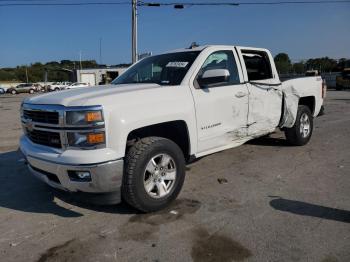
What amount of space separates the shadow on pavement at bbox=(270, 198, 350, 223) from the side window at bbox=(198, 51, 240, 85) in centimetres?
185

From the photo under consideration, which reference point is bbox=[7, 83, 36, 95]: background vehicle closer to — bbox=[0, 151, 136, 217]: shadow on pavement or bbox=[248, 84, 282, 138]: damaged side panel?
bbox=[0, 151, 136, 217]: shadow on pavement

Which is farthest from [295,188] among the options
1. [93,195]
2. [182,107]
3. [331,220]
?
[93,195]

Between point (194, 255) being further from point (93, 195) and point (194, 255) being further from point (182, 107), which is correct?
point (182, 107)

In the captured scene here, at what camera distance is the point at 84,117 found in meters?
3.70

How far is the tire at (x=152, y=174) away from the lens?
13.0 feet

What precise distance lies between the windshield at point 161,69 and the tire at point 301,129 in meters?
2.88

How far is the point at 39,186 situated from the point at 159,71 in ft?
7.77

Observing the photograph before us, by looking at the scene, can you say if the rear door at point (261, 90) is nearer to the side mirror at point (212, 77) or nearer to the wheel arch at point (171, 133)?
the side mirror at point (212, 77)

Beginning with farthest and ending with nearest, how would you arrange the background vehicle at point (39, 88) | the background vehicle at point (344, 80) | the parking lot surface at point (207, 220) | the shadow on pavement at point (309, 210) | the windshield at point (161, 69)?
the background vehicle at point (39, 88) → the background vehicle at point (344, 80) → the windshield at point (161, 69) → the shadow on pavement at point (309, 210) → the parking lot surface at point (207, 220)

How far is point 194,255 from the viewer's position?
3.32 meters

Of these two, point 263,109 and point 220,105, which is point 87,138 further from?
point 263,109

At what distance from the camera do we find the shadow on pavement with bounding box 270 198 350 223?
402 cm

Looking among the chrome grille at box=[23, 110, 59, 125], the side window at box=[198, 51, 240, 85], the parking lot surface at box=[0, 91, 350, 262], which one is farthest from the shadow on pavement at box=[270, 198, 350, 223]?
the chrome grille at box=[23, 110, 59, 125]

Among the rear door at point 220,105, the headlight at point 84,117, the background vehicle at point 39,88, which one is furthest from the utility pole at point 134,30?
the background vehicle at point 39,88
